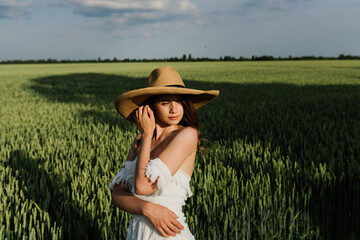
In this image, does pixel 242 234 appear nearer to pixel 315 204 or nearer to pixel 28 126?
pixel 315 204

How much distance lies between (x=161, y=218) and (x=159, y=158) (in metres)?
0.25

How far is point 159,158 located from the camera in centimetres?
129

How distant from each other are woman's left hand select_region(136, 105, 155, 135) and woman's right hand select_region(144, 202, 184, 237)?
1.00 feet

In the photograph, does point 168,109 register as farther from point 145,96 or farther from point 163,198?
point 163,198

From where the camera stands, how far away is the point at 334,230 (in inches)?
89.8

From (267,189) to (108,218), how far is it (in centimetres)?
111

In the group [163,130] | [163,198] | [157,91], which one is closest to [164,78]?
[157,91]

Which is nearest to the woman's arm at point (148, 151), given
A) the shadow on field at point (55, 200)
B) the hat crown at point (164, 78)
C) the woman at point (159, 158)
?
the woman at point (159, 158)

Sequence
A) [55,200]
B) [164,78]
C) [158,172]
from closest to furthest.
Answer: [158,172] < [164,78] < [55,200]

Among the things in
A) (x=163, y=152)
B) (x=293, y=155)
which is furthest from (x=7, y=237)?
(x=293, y=155)

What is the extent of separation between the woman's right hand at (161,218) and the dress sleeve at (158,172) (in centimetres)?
10

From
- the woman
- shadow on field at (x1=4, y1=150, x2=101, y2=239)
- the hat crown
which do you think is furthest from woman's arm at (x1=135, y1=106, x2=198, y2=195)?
shadow on field at (x1=4, y1=150, x2=101, y2=239)

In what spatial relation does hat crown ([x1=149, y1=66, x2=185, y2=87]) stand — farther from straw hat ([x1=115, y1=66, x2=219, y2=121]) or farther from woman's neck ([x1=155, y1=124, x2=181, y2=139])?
woman's neck ([x1=155, y1=124, x2=181, y2=139])

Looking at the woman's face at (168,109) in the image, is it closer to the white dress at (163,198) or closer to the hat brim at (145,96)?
the hat brim at (145,96)
